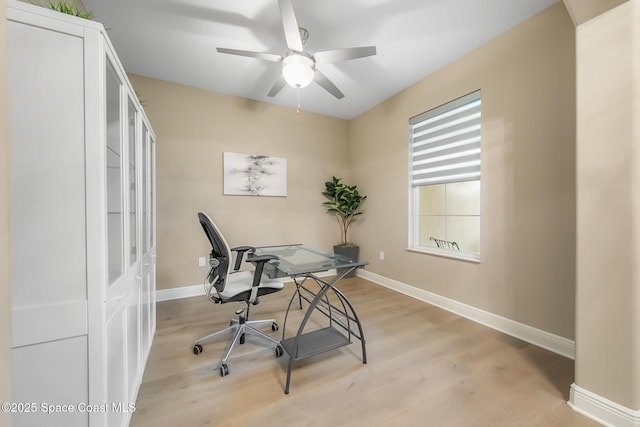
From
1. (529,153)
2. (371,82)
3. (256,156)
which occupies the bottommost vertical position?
(529,153)

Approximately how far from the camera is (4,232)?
501 mm

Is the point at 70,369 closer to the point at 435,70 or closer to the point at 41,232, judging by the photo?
the point at 41,232

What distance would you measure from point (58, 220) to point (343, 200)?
343cm

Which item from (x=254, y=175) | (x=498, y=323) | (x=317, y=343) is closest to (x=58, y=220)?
(x=317, y=343)

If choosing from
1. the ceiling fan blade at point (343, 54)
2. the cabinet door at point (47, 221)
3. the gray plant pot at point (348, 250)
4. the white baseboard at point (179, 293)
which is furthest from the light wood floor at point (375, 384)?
the ceiling fan blade at point (343, 54)

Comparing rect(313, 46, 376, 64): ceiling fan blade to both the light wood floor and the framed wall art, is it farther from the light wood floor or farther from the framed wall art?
the light wood floor

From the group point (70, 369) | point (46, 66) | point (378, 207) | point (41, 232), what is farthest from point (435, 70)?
point (70, 369)

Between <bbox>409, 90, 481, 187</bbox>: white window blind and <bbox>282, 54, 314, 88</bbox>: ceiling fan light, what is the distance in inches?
68.8

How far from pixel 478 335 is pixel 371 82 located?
121 inches

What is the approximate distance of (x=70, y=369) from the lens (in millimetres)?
838

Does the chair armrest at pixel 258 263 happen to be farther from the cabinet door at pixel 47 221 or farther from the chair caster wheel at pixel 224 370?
the cabinet door at pixel 47 221

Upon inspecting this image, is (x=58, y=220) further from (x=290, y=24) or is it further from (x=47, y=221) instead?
(x=290, y=24)

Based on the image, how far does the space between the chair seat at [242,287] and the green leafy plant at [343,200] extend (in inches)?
84.5

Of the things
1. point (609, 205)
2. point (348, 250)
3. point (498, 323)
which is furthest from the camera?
point (348, 250)
